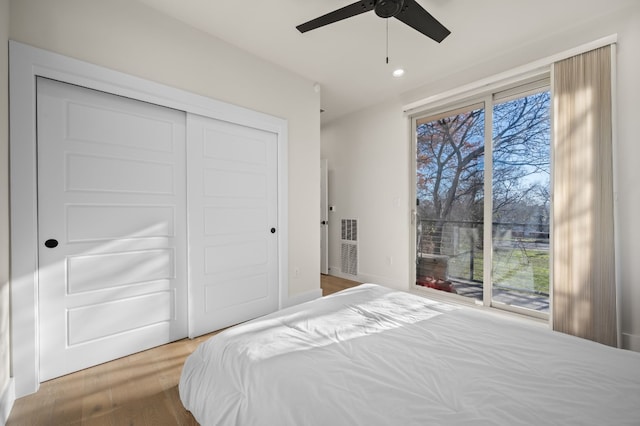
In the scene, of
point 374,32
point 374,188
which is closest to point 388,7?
point 374,32

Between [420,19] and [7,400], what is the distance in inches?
129

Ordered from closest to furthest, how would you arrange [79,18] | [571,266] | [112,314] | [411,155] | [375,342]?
[375,342] → [79,18] → [112,314] → [571,266] → [411,155]

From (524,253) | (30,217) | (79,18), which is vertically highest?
(79,18)

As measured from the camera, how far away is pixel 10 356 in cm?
166

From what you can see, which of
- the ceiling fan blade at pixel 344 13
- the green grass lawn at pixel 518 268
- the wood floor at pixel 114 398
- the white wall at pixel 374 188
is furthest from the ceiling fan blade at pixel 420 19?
the wood floor at pixel 114 398

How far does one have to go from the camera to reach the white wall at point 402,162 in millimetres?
2166

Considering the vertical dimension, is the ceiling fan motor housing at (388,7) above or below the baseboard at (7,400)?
above

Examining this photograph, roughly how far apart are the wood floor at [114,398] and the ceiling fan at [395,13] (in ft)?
8.10

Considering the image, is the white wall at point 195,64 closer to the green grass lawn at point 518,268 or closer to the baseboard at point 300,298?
the baseboard at point 300,298

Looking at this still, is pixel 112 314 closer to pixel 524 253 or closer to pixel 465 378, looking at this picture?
pixel 465 378

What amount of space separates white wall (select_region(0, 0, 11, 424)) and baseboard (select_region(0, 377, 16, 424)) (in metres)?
0.02

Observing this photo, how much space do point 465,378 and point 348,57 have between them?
289 centimetres

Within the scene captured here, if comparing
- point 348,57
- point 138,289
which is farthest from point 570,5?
point 138,289

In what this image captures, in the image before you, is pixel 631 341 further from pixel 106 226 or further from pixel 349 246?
pixel 106 226
